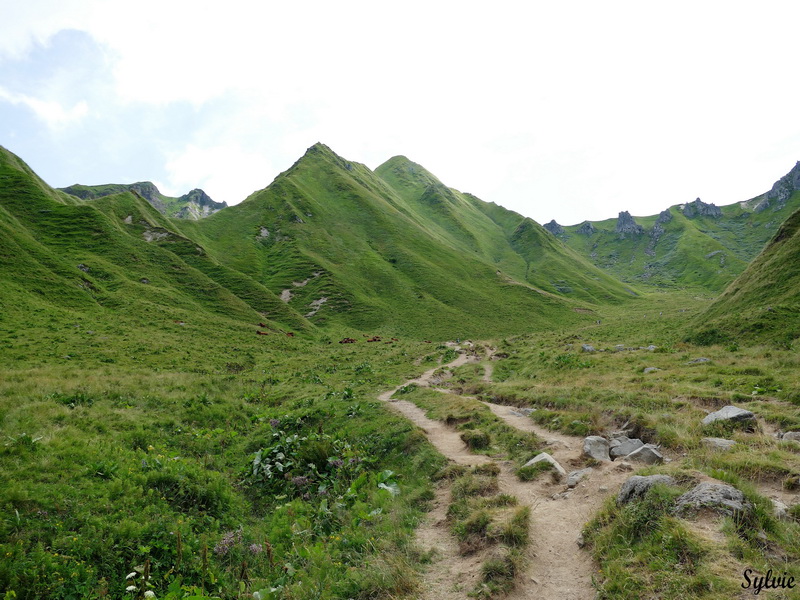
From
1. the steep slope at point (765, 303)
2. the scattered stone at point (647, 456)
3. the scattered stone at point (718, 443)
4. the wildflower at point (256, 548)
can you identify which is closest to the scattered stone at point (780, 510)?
the scattered stone at point (718, 443)

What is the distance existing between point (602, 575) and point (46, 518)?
13.1 metres

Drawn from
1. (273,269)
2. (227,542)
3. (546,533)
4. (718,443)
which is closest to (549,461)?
(546,533)

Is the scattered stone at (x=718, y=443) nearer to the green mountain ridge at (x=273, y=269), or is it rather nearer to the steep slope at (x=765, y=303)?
the steep slope at (x=765, y=303)

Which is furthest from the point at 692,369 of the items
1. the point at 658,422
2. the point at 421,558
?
the point at 421,558

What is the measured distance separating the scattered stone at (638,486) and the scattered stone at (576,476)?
1.99 metres

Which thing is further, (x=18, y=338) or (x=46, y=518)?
(x=18, y=338)

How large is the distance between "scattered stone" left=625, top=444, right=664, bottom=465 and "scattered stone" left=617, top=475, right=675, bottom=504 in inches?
107

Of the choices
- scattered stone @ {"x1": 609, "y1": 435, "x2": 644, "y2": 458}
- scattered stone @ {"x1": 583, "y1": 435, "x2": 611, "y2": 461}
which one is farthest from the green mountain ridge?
scattered stone @ {"x1": 609, "y1": 435, "x2": 644, "y2": 458}

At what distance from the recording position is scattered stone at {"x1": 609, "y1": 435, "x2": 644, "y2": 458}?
40.6 feet

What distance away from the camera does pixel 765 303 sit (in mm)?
31797

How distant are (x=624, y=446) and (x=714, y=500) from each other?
18.3 feet

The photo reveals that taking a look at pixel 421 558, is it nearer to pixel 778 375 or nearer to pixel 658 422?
pixel 658 422

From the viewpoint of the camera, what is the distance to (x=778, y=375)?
1748cm

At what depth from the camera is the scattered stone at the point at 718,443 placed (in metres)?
10.4
